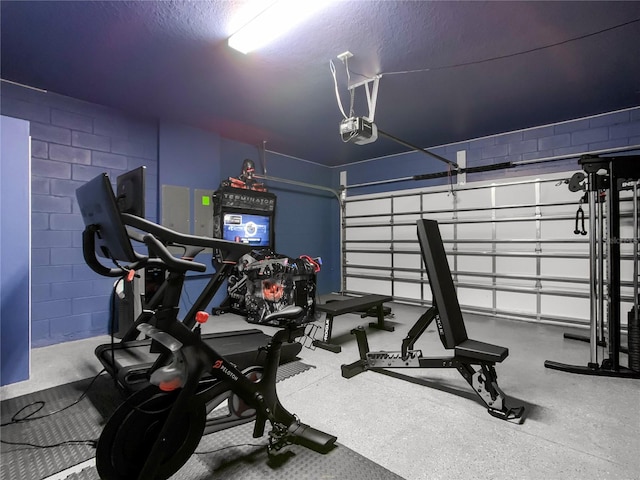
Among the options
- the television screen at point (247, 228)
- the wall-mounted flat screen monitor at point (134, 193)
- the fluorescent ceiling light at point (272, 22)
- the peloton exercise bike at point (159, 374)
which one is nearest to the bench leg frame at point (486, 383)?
the peloton exercise bike at point (159, 374)

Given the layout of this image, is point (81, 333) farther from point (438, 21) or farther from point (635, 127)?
point (635, 127)

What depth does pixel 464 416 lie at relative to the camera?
2254 mm

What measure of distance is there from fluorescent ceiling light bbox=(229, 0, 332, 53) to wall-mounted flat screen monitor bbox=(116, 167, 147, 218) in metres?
1.89

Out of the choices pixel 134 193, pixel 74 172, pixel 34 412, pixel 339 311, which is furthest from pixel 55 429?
pixel 74 172

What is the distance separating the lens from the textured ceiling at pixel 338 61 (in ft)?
8.40

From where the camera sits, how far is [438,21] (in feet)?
Answer: 8.71

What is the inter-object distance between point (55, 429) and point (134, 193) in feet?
6.15

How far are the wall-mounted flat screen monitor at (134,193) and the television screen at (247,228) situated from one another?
3.76 metres

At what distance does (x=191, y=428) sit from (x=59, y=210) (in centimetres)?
384

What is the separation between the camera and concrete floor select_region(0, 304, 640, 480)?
5.79 feet

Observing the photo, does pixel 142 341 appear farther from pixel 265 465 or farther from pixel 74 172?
pixel 74 172

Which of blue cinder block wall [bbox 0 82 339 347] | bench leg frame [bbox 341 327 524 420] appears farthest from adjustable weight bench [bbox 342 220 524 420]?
blue cinder block wall [bbox 0 82 339 347]

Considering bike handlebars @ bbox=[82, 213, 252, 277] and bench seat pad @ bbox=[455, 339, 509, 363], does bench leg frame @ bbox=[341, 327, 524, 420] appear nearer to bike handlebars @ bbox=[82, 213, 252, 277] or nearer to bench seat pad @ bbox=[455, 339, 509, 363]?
bench seat pad @ bbox=[455, 339, 509, 363]

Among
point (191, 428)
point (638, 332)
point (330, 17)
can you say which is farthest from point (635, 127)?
point (191, 428)
